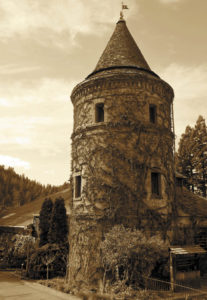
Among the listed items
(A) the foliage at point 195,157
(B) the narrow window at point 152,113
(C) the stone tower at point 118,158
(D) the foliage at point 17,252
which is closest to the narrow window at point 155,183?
(C) the stone tower at point 118,158

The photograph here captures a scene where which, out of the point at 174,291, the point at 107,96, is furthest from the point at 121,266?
the point at 107,96

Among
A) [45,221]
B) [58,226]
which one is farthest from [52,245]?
[45,221]

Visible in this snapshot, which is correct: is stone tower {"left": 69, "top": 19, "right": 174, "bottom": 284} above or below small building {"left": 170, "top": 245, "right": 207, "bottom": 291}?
above

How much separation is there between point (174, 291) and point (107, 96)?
10.3 meters

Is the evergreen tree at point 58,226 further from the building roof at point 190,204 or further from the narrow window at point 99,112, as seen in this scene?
the building roof at point 190,204

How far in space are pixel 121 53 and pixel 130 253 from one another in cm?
1159

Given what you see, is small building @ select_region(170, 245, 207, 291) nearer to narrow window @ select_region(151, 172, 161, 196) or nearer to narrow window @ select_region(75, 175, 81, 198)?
narrow window @ select_region(151, 172, 161, 196)

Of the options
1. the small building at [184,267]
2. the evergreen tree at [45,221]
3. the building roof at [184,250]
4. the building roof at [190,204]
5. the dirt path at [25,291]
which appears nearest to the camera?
the dirt path at [25,291]

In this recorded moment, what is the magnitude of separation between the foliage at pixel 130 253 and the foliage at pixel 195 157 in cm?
1981

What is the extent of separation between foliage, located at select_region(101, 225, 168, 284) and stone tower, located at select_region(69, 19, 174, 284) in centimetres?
116

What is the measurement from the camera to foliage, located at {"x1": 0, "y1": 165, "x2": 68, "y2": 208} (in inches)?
2042

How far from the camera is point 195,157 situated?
3114 centimetres

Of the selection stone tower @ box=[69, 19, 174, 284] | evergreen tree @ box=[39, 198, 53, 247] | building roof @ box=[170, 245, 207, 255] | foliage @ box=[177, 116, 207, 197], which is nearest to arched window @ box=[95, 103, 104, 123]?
stone tower @ box=[69, 19, 174, 284]

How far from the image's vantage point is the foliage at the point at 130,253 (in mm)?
11898
